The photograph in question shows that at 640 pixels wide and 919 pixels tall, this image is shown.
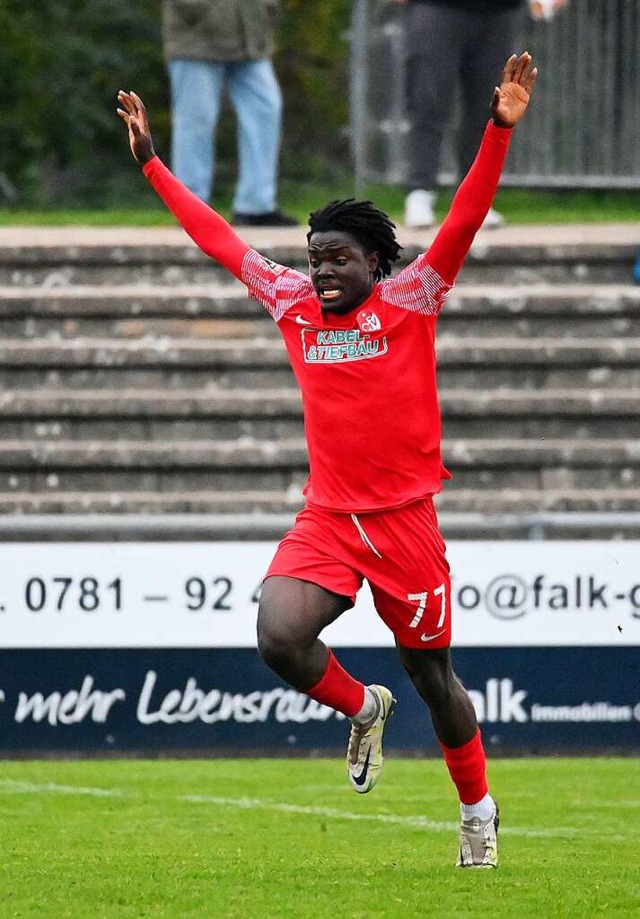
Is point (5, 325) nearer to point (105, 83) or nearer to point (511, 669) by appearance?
point (511, 669)

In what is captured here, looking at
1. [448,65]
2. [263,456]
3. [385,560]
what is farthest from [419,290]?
[448,65]

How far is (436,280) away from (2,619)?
3806 mm

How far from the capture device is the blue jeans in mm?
12102

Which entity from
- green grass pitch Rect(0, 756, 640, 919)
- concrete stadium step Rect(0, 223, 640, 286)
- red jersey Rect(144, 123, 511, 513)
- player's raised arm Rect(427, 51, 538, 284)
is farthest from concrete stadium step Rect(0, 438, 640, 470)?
player's raised arm Rect(427, 51, 538, 284)

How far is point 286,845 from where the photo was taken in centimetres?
752

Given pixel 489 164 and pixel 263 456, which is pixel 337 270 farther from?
pixel 263 456

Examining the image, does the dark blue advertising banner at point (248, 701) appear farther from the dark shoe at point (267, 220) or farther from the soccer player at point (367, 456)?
the dark shoe at point (267, 220)

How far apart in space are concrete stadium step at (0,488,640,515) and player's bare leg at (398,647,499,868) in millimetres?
4393

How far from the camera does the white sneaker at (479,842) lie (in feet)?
22.0

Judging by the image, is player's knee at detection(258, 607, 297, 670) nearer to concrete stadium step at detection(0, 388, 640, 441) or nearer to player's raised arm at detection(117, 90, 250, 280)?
player's raised arm at detection(117, 90, 250, 280)

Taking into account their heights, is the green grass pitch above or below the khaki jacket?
below

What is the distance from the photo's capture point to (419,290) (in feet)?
21.0

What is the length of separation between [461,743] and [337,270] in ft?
5.40

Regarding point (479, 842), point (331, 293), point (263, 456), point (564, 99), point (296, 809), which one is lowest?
point (296, 809)
